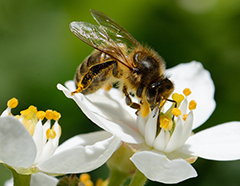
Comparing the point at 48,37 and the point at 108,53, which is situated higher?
the point at 108,53

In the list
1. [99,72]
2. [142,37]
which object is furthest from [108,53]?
[142,37]

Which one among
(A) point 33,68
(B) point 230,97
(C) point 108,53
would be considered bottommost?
(B) point 230,97

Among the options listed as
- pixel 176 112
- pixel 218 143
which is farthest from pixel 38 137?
pixel 218 143

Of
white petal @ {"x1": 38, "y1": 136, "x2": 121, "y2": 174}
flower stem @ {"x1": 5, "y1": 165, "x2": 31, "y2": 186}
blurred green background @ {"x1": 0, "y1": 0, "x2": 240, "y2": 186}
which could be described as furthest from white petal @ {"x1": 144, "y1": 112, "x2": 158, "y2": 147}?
blurred green background @ {"x1": 0, "y1": 0, "x2": 240, "y2": 186}

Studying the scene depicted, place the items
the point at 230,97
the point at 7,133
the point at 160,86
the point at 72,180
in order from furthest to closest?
the point at 230,97 → the point at 160,86 → the point at 72,180 → the point at 7,133

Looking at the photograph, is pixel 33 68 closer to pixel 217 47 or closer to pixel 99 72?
pixel 99 72

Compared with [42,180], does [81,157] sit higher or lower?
higher

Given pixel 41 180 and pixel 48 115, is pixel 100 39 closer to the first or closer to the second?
pixel 48 115
